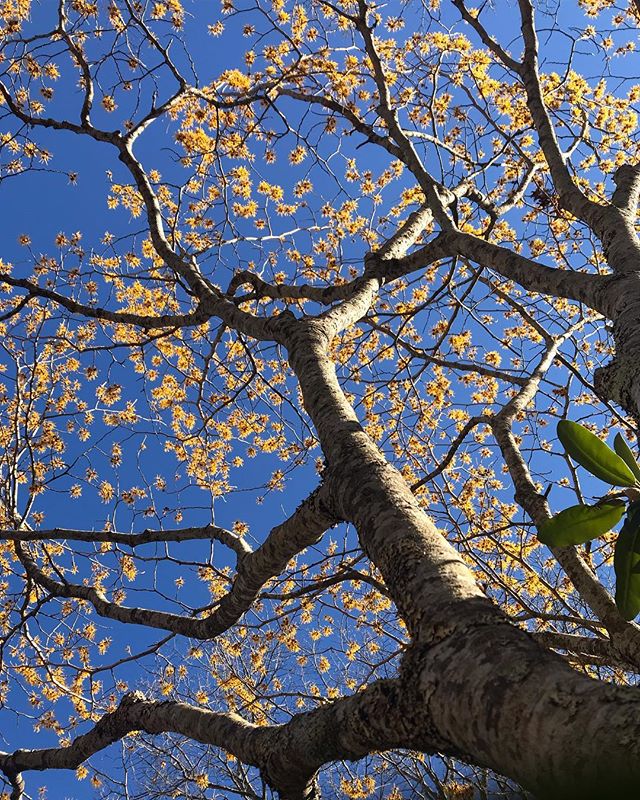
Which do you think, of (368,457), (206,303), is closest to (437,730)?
(368,457)

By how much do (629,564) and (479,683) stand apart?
0.94 m

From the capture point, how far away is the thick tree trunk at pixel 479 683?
68 cm

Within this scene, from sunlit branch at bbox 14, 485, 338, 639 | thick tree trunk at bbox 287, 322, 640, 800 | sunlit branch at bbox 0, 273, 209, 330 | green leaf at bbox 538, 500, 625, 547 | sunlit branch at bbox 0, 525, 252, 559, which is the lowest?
thick tree trunk at bbox 287, 322, 640, 800

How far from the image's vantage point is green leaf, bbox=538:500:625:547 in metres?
1.75

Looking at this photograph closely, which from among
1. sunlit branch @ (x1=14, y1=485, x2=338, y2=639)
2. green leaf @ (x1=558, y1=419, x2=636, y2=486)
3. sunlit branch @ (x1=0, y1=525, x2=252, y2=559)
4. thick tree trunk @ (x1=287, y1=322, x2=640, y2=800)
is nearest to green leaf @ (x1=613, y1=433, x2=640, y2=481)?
green leaf @ (x1=558, y1=419, x2=636, y2=486)

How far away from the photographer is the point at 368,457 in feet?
5.57

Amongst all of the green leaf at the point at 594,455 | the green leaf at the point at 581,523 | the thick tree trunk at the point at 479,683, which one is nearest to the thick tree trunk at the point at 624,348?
the green leaf at the point at 594,455

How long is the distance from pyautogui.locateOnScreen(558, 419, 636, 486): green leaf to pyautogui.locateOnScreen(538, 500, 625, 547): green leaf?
10 centimetres

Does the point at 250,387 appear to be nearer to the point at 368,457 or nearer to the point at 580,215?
the point at 580,215

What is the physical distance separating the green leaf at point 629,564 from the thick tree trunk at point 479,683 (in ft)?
1.77

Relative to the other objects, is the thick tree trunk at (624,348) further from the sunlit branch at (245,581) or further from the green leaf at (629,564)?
the sunlit branch at (245,581)

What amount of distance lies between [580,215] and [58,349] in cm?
465

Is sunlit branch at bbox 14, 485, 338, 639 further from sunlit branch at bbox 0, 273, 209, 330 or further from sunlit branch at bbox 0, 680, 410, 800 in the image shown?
sunlit branch at bbox 0, 273, 209, 330

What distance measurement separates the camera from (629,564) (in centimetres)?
161
